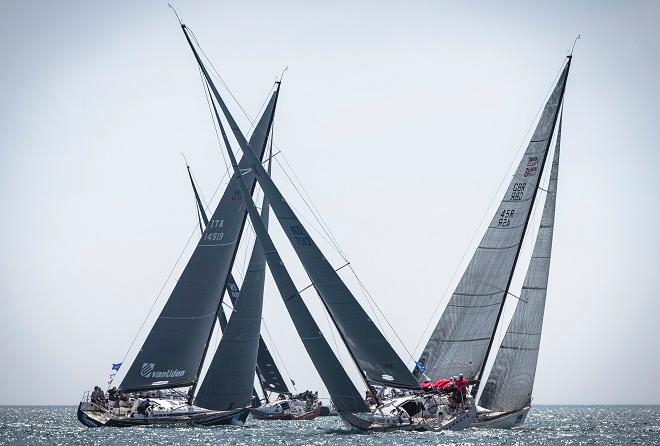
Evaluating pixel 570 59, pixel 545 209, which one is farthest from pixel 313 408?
pixel 570 59

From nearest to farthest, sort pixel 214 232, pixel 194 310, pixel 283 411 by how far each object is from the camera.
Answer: pixel 194 310
pixel 214 232
pixel 283 411

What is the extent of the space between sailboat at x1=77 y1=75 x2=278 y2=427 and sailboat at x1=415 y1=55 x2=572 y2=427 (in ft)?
24.1

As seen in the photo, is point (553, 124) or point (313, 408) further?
point (313, 408)

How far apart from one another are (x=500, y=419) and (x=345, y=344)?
9.23 meters

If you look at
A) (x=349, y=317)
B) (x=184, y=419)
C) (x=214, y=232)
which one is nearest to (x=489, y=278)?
(x=349, y=317)

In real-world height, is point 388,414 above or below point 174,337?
below

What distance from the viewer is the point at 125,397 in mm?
43031

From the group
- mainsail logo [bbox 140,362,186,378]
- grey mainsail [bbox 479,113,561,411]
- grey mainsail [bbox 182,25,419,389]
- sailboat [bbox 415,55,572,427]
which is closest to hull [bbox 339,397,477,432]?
grey mainsail [bbox 182,25,419,389]

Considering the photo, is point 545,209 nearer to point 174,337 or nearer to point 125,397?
point 174,337

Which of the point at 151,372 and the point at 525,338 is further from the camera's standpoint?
the point at 151,372

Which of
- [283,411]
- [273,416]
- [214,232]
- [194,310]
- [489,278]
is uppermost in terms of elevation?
[214,232]

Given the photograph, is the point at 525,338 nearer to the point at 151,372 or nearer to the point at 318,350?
the point at 318,350

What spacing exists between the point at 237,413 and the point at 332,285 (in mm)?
10039

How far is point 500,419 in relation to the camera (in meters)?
41.2
